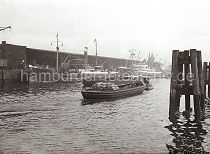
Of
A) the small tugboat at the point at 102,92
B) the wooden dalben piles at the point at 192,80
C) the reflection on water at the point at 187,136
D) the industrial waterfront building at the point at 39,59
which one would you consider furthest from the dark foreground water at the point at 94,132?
the industrial waterfront building at the point at 39,59

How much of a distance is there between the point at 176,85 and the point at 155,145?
24.9 feet

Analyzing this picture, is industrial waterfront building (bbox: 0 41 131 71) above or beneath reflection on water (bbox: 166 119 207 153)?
above

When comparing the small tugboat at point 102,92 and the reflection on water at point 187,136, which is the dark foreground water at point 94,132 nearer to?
the reflection on water at point 187,136

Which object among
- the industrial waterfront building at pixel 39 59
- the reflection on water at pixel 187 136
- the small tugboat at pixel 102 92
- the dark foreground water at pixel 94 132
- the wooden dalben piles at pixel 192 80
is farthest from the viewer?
the industrial waterfront building at pixel 39 59

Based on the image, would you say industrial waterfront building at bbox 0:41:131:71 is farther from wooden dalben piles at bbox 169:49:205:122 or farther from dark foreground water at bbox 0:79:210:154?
wooden dalben piles at bbox 169:49:205:122

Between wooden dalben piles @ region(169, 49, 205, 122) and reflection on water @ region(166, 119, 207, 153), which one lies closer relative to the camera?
reflection on water @ region(166, 119, 207, 153)

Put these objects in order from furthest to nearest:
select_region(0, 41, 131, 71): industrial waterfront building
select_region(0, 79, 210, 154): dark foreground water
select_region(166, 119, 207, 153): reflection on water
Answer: select_region(0, 41, 131, 71): industrial waterfront building → select_region(0, 79, 210, 154): dark foreground water → select_region(166, 119, 207, 153): reflection on water

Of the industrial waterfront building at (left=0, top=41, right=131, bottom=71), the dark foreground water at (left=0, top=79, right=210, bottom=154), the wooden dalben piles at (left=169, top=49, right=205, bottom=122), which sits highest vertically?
the industrial waterfront building at (left=0, top=41, right=131, bottom=71)

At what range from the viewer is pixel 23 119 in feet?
81.8

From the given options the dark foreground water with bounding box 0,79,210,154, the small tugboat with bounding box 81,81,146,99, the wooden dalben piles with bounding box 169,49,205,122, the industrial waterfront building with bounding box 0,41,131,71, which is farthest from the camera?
the industrial waterfront building with bounding box 0,41,131,71

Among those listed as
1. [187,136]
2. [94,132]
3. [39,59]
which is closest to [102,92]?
[94,132]

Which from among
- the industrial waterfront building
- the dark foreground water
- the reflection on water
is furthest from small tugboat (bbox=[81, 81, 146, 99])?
the industrial waterfront building

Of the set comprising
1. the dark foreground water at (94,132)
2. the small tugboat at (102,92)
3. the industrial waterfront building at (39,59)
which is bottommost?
the dark foreground water at (94,132)

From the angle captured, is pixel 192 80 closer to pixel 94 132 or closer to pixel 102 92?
pixel 94 132
